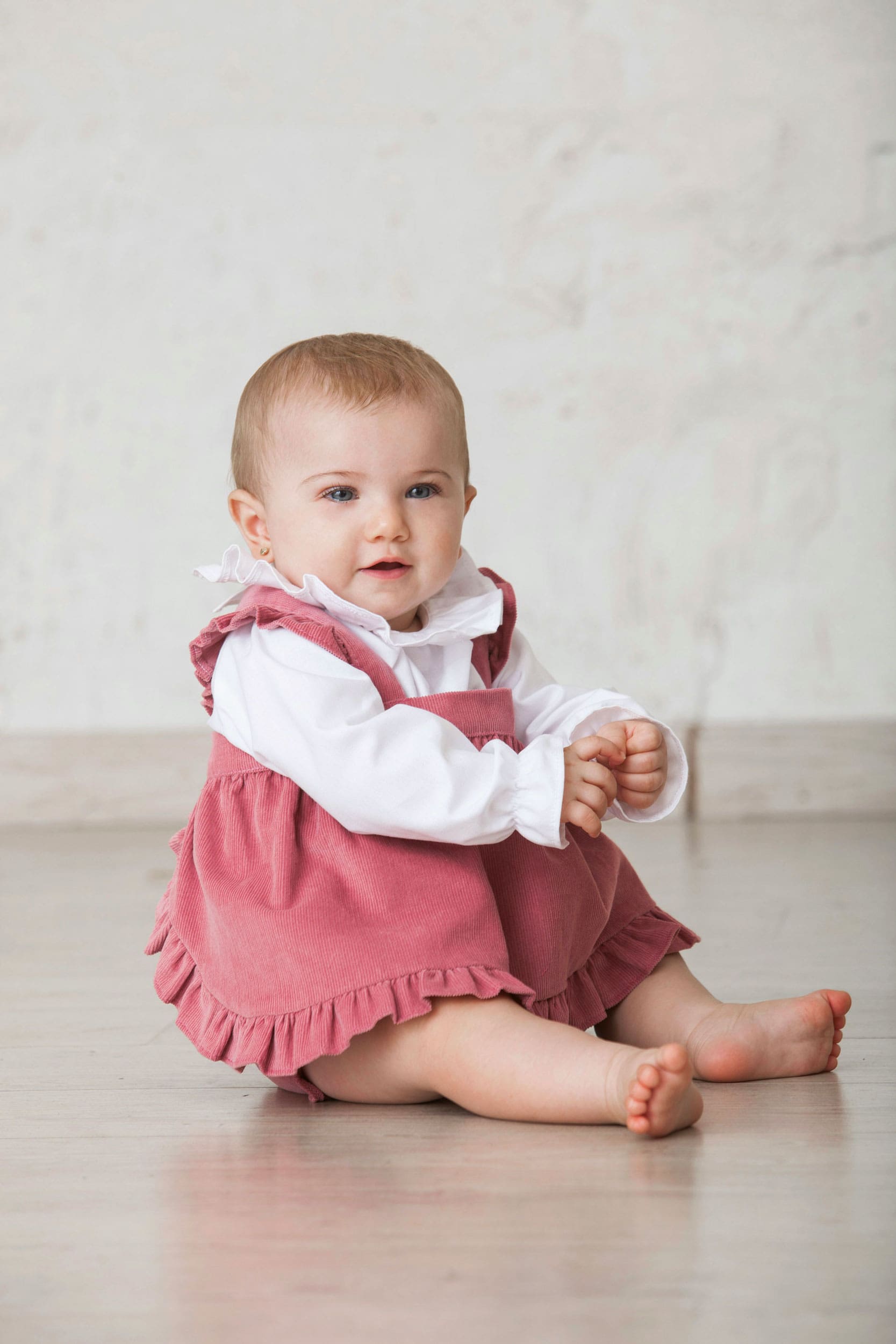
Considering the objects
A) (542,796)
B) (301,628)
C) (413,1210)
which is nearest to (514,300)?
(301,628)

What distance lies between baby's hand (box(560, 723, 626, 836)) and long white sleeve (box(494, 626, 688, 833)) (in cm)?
2

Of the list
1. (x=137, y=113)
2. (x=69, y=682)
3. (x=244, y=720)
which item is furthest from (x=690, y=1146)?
(x=137, y=113)

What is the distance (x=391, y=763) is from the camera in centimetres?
88

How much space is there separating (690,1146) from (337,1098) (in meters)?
0.26

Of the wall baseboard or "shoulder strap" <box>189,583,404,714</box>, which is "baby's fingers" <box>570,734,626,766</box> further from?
the wall baseboard

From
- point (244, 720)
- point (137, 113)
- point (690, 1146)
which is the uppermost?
point (137, 113)

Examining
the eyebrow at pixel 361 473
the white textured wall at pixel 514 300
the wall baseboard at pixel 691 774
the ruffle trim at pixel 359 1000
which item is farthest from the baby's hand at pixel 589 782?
the white textured wall at pixel 514 300

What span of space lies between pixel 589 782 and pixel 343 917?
0.18 metres

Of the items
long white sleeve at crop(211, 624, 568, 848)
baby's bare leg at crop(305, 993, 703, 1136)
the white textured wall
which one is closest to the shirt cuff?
long white sleeve at crop(211, 624, 568, 848)

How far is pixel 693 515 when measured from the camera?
8.36 ft

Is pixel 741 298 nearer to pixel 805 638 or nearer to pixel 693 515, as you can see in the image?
pixel 693 515

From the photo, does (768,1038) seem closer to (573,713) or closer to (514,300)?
(573,713)

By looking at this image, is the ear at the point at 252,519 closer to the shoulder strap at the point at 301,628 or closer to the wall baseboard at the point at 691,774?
the shoulder strap at the point at 301,628

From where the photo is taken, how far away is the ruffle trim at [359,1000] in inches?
34.2
